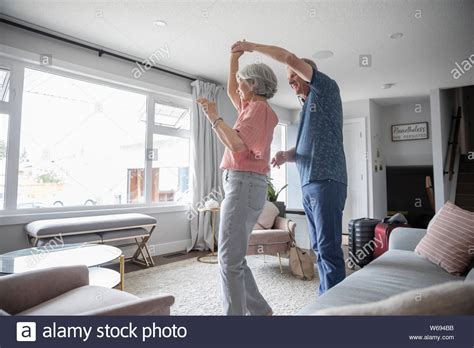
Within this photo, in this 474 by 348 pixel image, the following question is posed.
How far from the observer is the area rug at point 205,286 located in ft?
6.38

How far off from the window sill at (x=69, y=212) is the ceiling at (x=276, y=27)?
5.65 feet

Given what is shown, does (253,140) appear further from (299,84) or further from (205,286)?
(205,286)

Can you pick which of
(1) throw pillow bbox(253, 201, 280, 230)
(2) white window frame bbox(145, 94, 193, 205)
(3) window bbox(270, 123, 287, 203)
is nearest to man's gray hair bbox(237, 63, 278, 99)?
(1) throw pillow bbox(253, 201, 280, 230)

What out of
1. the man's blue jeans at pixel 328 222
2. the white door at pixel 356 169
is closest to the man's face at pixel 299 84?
the man's blue jeans at pixel 328 222

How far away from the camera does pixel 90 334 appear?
73 centimetres

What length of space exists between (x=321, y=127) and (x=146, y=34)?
2322 mm

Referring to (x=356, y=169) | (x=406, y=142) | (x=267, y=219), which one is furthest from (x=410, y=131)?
(x=267, y=219)

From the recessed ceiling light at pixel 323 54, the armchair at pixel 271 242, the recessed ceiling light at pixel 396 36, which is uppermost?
the recessed ceiling light at pixel 323 54

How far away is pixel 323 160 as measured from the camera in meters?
1.17

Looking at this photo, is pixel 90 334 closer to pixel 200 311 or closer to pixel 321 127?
pixel 321 127

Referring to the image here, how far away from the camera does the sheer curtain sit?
3865mm

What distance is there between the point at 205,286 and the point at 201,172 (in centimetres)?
182

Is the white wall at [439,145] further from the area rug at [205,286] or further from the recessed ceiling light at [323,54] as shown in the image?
the area rug at [205,286]

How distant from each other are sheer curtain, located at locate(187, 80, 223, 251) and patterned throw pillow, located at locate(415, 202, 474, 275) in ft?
8.71
